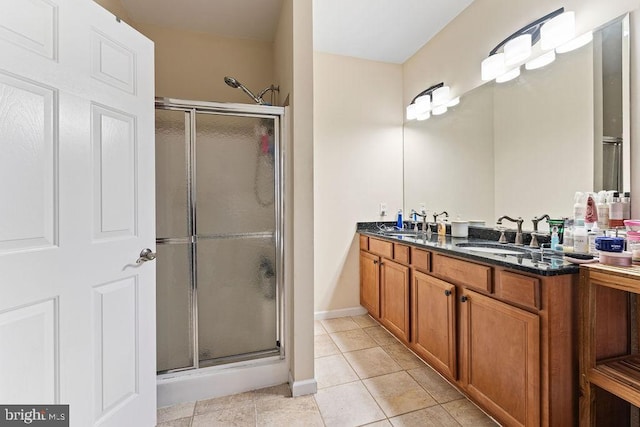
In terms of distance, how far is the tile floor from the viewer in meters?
1.49

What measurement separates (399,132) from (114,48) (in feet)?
8.67

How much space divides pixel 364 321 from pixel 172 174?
7.35 ft

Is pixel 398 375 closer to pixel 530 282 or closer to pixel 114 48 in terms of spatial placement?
pixel 530 282

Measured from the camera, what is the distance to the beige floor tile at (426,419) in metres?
1.46

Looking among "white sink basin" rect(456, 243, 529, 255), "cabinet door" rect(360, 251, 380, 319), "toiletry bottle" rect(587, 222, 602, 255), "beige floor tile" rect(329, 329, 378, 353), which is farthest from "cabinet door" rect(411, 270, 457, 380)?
"toiletry bottle" rect(587, 222, 602, 255)

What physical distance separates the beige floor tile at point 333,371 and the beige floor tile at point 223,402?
18.0 inches

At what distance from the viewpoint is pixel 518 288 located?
1253 mm

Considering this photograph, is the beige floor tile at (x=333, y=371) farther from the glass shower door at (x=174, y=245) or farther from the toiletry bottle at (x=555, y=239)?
the toiletry bottle at (x=555, y=239)

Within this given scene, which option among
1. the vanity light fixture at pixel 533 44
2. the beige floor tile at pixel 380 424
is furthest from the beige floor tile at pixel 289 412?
the vanity light fixture at pixel 533 44

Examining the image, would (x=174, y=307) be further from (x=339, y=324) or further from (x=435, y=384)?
(x=435, y=384)

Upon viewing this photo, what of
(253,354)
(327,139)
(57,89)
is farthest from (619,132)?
(57,89)

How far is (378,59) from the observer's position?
9.93 ft

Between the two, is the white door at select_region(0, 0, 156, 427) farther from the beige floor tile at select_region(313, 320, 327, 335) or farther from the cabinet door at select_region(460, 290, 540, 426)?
the cabinet door at select_region(460, 290, 540, 426)


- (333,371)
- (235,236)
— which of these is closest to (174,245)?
(235,236)
